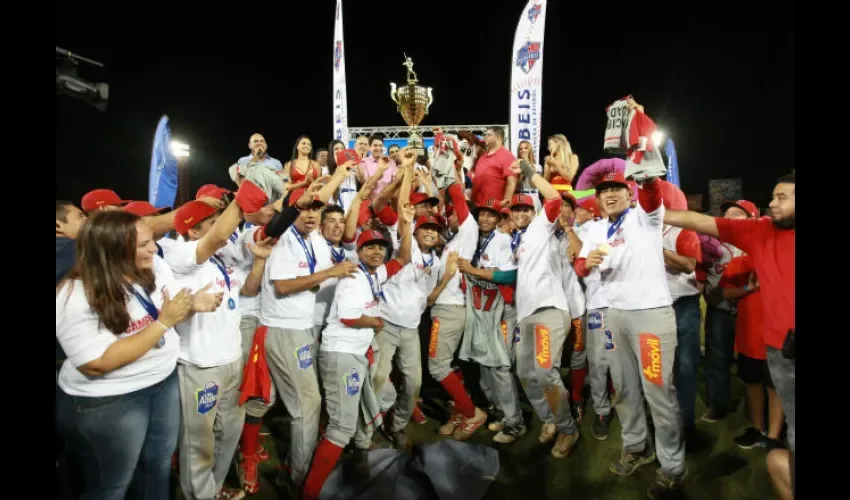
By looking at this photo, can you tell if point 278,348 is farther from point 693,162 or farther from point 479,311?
point 693,162

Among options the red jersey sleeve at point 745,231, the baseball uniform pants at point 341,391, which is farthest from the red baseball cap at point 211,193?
the red jersey sleeve at point 745,231

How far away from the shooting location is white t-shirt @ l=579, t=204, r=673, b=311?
3.94 metres

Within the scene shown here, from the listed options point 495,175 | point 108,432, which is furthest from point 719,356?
point 108,432

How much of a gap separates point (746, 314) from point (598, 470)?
205cm

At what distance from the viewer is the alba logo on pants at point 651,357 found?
151 inches

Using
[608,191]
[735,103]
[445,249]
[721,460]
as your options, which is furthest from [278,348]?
[735,103]

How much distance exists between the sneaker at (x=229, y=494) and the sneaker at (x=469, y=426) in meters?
2.09

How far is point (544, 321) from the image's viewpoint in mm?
4758

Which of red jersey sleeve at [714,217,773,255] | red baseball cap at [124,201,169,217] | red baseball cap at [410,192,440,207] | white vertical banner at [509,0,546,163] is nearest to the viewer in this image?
red jersey sleeve at [714,217,773,255]

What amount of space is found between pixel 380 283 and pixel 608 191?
2186mm

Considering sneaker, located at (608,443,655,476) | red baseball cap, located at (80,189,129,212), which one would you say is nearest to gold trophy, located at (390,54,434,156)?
red baseball cap, located at (80,189,129,212)

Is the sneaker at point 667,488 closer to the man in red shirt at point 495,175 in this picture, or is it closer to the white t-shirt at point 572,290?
the white t-shirt at point 572,290

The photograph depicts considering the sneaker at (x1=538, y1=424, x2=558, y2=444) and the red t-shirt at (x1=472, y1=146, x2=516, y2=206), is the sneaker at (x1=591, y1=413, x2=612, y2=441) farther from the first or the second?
the red t-shirt at (x1=472, y1=146, x2=516, y2=206)

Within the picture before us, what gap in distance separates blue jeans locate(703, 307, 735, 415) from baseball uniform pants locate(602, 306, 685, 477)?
154 cm
